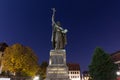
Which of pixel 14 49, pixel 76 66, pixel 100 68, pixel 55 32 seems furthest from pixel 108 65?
pixel 76 66

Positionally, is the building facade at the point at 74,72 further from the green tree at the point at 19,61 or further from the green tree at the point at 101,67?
the green tree at the point at 101,67

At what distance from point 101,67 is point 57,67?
1178 inches

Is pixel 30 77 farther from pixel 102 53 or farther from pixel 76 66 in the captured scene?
pixel 76 66

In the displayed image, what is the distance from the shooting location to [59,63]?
21.6 metres

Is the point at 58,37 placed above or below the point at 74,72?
below

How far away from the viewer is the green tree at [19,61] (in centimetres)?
5566

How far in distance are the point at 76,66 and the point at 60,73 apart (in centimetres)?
11796

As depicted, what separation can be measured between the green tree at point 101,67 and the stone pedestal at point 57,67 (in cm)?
2858

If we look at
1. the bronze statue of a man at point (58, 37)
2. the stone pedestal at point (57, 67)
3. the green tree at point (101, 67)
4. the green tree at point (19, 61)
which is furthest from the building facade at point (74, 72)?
the stone pedestal at point (57, 67)

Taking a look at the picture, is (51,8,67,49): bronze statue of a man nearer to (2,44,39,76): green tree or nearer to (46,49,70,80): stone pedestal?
(46,49,70,80): stone pedestal

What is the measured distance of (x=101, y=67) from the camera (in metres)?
49.4

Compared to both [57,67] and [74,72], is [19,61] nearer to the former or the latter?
[57,67]

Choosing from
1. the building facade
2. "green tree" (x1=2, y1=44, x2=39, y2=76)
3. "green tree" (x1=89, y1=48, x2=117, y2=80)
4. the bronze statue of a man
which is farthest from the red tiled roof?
the bronze statue of a man

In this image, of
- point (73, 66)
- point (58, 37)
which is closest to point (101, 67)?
point (58, 37)
